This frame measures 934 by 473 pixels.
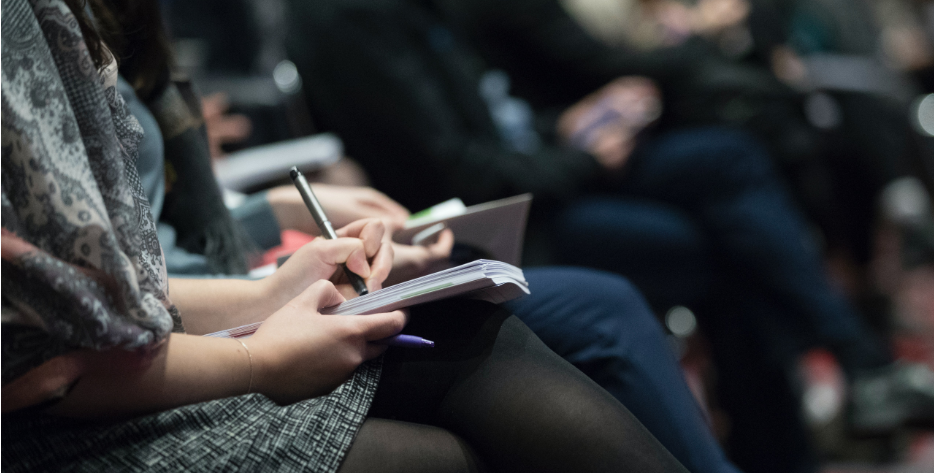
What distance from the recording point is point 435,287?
1.76ft

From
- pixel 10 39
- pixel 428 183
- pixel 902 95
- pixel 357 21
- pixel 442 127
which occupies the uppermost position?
pixel 10 39

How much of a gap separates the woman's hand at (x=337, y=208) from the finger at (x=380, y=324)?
0.25 meters

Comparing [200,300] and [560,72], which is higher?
[200,300]

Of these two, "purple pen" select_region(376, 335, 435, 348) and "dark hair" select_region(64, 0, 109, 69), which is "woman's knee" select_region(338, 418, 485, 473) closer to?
"purple pen" select_region(376, 335, 435, 348)

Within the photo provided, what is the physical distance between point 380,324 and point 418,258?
9.0 inches

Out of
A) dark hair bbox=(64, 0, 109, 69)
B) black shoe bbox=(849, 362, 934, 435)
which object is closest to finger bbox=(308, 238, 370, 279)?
dark hair bbox=(64, 0, 109, 69)

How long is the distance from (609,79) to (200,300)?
1.44 metres

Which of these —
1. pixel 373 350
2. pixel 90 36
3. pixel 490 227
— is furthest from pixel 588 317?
pixel 90 36

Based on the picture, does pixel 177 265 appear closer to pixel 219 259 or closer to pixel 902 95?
pixel 219 259

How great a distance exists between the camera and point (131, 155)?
54cm

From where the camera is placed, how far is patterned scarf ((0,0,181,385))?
0.41 meters

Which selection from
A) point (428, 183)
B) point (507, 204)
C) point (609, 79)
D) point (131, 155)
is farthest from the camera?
point (609, 79)

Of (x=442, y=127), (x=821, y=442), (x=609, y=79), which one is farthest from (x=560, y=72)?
(x=821, y=442)

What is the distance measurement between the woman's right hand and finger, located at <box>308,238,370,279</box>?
6cm
